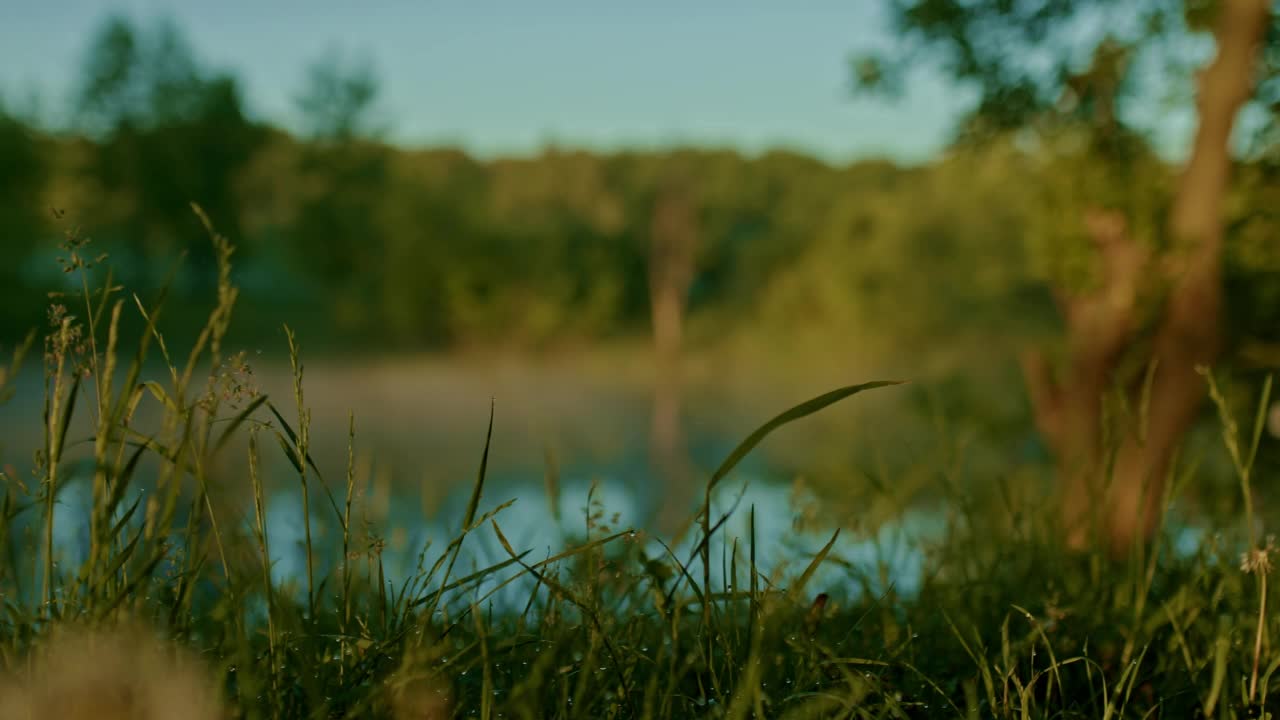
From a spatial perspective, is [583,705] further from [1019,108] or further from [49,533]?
[1019,108]

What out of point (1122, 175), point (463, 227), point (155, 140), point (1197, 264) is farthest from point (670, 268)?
point (1197, 264)

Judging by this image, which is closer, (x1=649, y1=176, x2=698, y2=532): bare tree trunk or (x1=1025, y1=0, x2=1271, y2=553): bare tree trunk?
(x1=1025, y1=0, x2=1271, y2=553): bare tree trunk

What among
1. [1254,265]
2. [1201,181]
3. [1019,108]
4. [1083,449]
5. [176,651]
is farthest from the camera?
[1254,265]

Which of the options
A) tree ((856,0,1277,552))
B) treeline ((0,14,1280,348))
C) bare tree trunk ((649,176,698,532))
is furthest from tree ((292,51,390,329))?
tree ((856,0,1277,552))

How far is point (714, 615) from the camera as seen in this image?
1.38 metres

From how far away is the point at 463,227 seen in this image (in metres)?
46.0

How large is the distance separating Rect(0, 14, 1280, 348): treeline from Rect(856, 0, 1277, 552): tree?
13.2 meters

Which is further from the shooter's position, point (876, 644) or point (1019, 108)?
point (1019, 108)

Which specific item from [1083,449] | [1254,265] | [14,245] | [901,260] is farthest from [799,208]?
[1083,449]

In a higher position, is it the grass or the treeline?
the treeline

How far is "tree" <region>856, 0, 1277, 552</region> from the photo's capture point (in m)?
4.88

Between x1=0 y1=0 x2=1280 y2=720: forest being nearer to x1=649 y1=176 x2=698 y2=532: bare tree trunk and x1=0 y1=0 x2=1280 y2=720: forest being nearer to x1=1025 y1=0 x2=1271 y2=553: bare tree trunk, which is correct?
x1=1025 y1=0 x2=1271 y2=553: bare tree trunk

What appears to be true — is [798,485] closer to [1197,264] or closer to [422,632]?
[422,632]

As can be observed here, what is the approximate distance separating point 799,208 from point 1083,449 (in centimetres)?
4313
